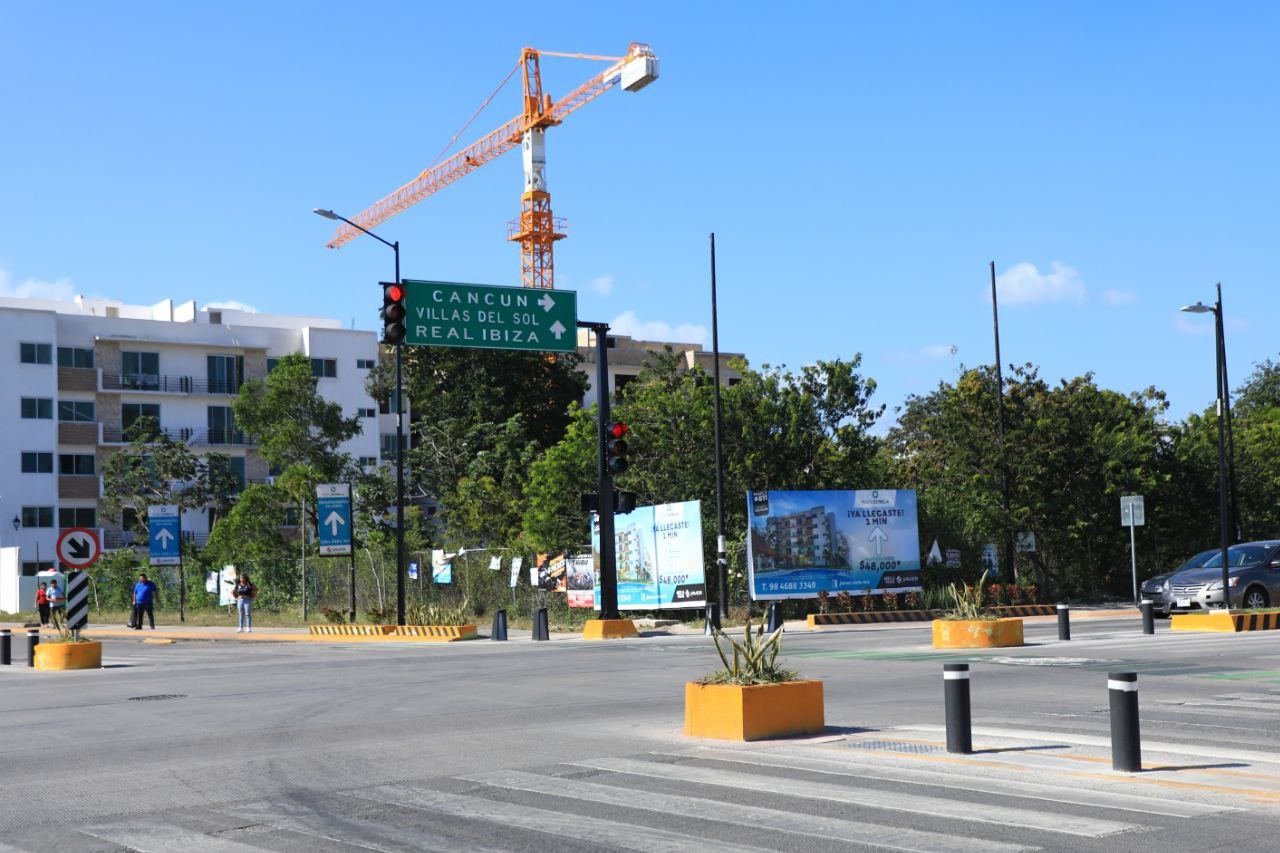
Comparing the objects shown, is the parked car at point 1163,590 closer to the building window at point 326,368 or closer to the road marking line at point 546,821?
the road marking line at point 546,821

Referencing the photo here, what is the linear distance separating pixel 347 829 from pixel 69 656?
2052 cm

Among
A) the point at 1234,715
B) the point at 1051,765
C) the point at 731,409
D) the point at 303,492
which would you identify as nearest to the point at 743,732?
the point at 1051,765

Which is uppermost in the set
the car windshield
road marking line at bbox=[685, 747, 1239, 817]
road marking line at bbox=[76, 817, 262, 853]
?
the car windshield

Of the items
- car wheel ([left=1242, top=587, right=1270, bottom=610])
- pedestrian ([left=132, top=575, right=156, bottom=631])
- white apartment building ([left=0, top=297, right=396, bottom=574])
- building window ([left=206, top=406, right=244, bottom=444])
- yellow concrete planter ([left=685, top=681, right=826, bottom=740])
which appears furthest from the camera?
building window ([left=206, top=406, right=244, bottom=444])

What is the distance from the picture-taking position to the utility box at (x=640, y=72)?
319 ft

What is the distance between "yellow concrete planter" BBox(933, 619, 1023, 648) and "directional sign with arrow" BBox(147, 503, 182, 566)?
28.2 metres

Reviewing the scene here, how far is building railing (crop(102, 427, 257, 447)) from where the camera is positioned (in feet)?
229

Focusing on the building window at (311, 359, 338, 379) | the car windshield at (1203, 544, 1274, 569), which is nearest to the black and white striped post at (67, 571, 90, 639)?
the car windshield at (1203, 544, 1274, 569)

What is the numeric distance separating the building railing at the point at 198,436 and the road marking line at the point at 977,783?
61.7m

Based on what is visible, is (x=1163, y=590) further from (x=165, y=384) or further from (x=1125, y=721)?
(x=165, y=384)

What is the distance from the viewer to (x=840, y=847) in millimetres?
7512

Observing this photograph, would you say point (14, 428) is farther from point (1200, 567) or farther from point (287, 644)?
point (1200, 567)

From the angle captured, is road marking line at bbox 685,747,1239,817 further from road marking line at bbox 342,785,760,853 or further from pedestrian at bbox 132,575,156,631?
pedestrian at bbox 132,575,156,631

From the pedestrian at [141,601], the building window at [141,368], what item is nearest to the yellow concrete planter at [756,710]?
the pedestrian at [141,601]
